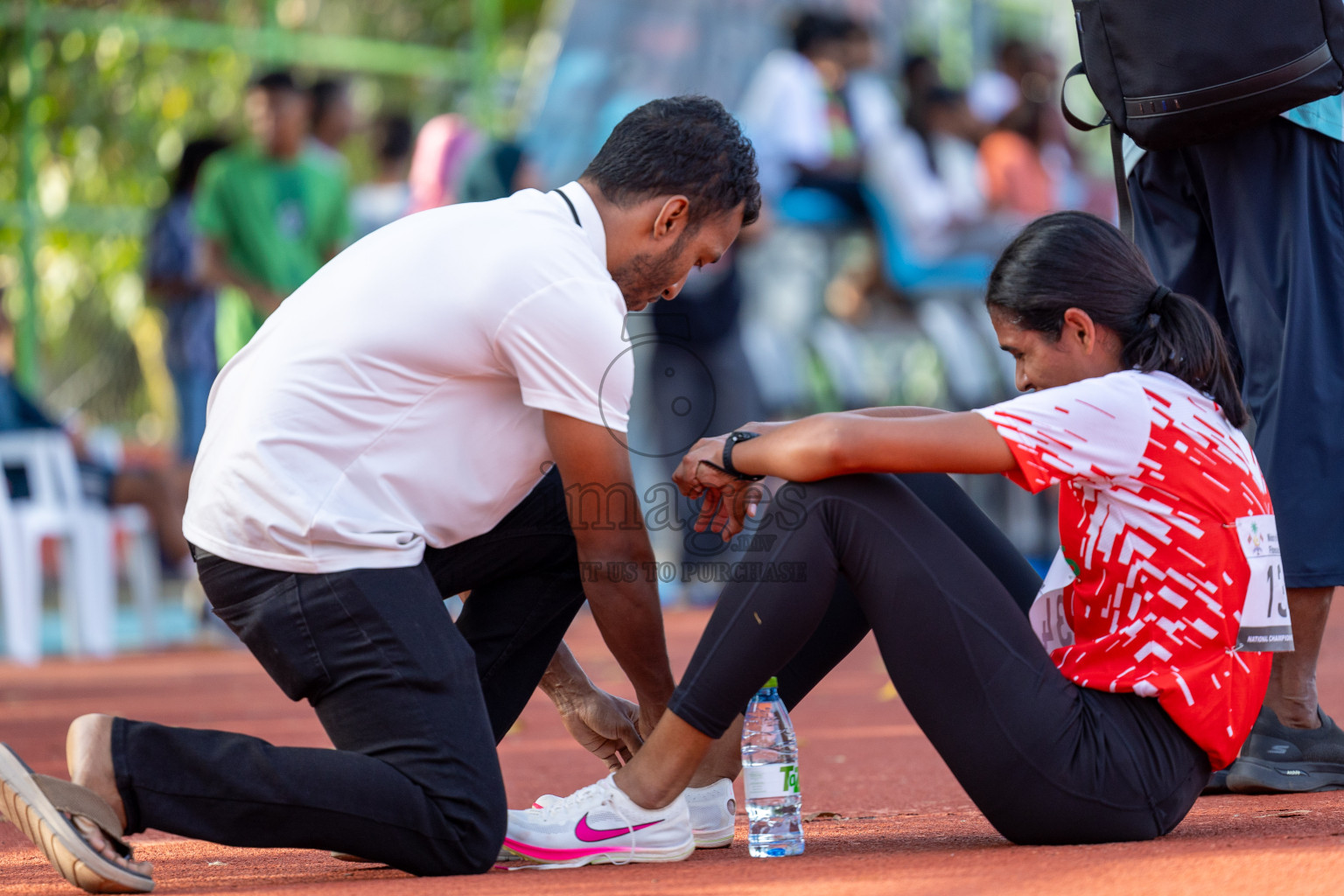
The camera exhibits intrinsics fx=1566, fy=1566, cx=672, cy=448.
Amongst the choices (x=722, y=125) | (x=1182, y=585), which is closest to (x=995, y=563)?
(x=1182, y=585)

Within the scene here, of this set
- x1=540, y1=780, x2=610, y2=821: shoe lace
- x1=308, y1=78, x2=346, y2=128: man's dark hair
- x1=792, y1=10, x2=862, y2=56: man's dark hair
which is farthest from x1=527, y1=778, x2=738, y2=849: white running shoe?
x1=792, y1=10, x2=862, y2=56: man's dark hair

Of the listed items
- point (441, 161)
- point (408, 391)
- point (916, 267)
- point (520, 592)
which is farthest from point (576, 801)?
point (916, 267)

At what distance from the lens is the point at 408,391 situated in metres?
2.87

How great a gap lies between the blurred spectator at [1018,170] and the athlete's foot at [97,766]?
979 centimetres

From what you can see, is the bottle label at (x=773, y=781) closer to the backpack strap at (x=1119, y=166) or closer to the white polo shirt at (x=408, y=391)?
the white polo shirt at (x=408, y=391)

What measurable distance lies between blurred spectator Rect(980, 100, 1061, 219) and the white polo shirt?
9132 millimetres

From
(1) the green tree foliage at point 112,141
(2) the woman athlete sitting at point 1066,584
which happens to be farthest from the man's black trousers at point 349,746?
(1) the green tree foliage at point 112,141

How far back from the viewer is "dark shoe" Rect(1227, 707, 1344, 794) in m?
3.43

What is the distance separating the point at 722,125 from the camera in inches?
122

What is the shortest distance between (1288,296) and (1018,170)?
27.6 ft

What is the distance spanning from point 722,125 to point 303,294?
88 centimetres

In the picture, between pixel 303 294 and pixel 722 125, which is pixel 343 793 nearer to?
pixel 303 294

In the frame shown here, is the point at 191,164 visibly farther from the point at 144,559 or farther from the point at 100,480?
the point at 144,559

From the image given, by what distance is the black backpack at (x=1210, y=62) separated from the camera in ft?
11.2
